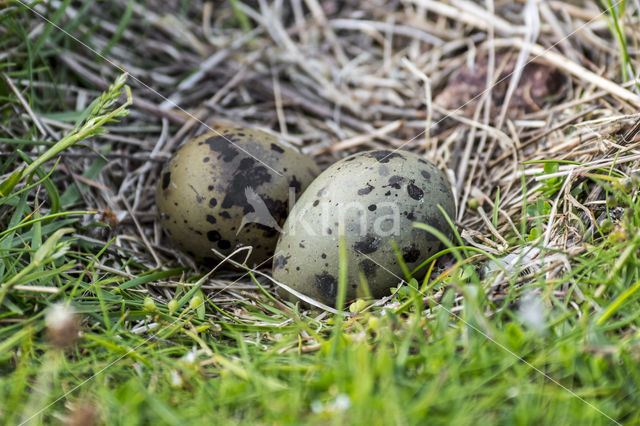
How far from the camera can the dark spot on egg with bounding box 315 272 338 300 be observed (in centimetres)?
212

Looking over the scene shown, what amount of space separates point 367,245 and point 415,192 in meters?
0.29

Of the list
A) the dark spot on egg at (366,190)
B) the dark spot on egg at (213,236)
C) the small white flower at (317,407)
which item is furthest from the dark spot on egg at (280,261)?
the small white flower at (317,407)

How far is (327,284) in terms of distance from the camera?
2127 mm

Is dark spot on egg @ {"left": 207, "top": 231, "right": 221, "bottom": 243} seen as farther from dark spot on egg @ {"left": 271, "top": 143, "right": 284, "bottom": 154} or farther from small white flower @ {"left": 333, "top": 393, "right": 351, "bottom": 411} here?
small white flower @ {"left": 333, "top": 393, "right": 351, "bottom": 411}

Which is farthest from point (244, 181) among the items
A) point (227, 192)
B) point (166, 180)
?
point (166, 180)

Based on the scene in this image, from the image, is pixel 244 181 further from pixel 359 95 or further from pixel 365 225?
pixel 359 95

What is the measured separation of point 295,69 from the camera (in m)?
3.48

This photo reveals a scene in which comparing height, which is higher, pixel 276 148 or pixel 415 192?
pixel 276 148

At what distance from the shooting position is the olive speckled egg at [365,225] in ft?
6.79

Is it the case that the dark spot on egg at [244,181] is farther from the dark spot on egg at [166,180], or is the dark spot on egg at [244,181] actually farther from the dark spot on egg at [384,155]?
the dark spot on egg at [384,155]

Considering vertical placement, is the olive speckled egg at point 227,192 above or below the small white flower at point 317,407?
above

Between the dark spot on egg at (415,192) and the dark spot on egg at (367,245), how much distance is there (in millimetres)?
230

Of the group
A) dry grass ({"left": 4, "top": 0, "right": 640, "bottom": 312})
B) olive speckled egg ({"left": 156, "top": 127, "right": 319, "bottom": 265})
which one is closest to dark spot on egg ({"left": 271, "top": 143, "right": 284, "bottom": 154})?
Answer: olive speckled egg ({"left": 156, "top": 127, "right": 319, "bottom": 265})

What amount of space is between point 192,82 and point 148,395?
90.6 inches
